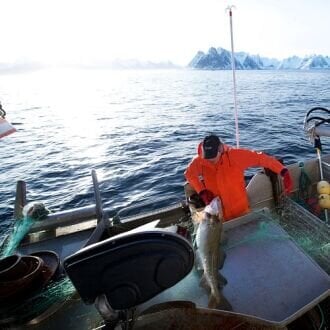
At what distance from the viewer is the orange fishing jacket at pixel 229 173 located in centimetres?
563

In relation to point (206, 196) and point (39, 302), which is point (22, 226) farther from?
point (206, 196)

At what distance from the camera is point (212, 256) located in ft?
10.5

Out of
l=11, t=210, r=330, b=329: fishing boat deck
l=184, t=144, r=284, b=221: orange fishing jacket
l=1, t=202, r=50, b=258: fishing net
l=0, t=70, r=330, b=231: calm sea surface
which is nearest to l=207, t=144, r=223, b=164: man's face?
l=184, t=144, r=284, b=221: orange fishing jacket

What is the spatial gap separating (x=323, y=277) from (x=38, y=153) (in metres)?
18.3

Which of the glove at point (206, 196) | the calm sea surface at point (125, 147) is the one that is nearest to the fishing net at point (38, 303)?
the glove at point (206, 196)

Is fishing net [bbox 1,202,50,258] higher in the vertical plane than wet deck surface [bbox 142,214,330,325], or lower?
lower

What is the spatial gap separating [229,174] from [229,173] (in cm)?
2

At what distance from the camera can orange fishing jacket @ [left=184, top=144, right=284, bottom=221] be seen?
222 inches

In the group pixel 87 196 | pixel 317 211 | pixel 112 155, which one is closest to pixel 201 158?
pixel 317 211

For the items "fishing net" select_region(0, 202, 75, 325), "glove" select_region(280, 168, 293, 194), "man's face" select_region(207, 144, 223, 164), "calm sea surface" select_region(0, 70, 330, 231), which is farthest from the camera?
"calm sea surface" select_region(0, 70, 330, 231)

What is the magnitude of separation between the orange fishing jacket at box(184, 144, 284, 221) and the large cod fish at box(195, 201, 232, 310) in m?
2.00

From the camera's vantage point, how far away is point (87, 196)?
11.9 meters

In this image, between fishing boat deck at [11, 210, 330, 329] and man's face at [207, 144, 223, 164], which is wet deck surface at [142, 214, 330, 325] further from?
man's face at [207, 144, 223, 164]

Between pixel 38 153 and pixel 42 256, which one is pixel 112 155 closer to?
pixel 38 153
